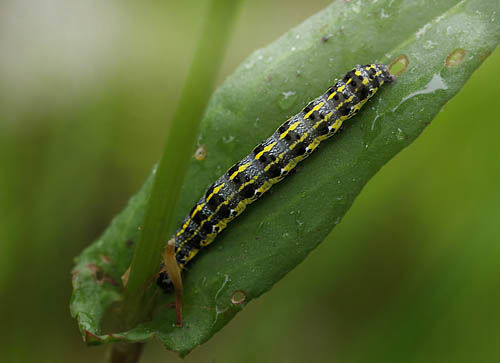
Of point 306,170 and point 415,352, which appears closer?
point 306,170

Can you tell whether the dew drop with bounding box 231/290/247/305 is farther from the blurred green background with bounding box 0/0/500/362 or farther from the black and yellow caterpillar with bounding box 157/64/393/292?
the blurred green background with bounding box 0/0/500/362

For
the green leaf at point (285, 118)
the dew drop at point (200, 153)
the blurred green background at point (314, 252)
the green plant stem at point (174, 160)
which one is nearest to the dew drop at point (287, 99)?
the green leaf at point (285, 118)

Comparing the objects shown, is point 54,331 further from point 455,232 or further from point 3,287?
point 455,232

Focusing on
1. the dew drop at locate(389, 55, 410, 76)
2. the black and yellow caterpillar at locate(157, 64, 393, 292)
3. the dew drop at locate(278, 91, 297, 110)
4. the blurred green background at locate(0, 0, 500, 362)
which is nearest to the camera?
the dew drop at locate(389, 55, 410, 76)

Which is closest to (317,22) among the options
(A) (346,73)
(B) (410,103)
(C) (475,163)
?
(A) (346,73)

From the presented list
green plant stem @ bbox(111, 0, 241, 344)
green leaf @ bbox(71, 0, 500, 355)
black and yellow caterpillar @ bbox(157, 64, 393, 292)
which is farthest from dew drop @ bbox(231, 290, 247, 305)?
black and yellow caterpillar @ bbox(157, 64, 393, 292)

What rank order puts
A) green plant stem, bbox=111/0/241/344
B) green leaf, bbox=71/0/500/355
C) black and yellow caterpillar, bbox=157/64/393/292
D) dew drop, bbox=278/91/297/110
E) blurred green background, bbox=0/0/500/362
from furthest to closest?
blurred green background, bbox=0/0/500/362
black and yellow caterpillar, bbox=157/64/393/292
dew drop, bbox=278/91/297/110
green leaf, bbox=71/0/500/355
green plant stem, bbox=111/0/241/344

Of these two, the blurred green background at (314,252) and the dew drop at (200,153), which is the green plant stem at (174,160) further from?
the blurred green background at (314,252)
